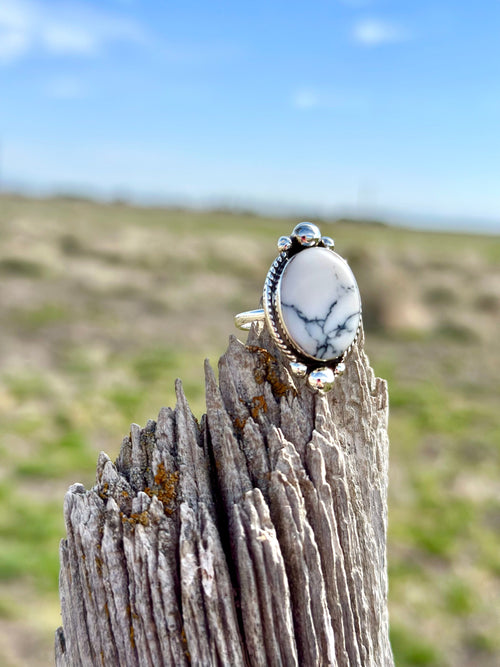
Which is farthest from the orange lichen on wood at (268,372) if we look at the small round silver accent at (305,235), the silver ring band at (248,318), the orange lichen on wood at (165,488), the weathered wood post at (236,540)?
the small round silver accent at (305,235)

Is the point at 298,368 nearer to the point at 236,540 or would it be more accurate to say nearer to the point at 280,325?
the point at 280,325

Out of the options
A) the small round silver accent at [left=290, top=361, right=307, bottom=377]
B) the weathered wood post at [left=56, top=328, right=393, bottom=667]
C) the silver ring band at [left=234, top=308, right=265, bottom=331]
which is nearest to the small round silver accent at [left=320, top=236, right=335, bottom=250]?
the silver ring band at [left=234, top=308, right=265, bottom=331]

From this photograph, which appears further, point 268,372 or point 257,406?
point 268,372

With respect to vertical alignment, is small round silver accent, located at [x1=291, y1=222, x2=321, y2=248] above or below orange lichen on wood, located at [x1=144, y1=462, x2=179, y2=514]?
above

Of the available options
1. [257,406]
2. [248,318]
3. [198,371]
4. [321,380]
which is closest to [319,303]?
[248,318]

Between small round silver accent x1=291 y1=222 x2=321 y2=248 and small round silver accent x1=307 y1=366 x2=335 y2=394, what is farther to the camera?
small round silver accent x1=291 y1=222 x2=321 y2=248

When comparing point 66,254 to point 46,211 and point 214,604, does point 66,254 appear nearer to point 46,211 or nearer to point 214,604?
point 46,211

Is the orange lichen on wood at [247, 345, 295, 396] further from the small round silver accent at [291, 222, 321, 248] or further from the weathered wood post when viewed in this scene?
the small round silver accent at [291, 222, 321, 248]
